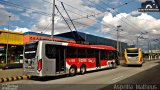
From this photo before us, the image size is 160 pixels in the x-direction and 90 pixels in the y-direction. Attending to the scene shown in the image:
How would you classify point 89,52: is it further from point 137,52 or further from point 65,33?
point 65,33

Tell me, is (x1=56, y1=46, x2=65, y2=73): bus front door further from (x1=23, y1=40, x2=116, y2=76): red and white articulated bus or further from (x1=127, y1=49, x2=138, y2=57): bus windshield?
(x1=127, y1=49, x2=138, y2=57): bus windshield

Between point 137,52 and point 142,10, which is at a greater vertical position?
point 142,10

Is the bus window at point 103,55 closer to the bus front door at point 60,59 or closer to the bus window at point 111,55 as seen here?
the bus window at point 111,55

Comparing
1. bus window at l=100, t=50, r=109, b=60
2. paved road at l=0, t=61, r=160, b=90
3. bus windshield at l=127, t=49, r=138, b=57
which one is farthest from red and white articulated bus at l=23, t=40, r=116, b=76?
bus windshield at l=127, t=49, r=138, b=57

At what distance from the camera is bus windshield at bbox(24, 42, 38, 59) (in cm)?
1515

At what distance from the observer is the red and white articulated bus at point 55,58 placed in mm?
14688

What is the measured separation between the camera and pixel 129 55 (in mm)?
30656

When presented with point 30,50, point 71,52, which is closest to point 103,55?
point 71,52

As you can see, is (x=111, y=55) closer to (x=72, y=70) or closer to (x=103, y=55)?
(x=103, y=55)

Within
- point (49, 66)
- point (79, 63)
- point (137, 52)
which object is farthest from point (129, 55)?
point (49, 66)

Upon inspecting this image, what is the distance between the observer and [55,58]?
1557 cm

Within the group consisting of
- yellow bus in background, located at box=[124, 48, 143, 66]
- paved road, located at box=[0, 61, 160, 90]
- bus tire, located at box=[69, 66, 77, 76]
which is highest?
yellow bus in background, located at box=[124, 48, 143, 66]

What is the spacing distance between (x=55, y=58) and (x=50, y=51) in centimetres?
68

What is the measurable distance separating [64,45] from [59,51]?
2.53 ft
